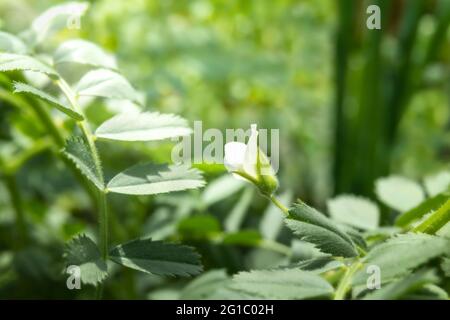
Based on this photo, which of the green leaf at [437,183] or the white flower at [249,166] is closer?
the white flower at [249,166]

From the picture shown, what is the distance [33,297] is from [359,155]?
20.0 inches

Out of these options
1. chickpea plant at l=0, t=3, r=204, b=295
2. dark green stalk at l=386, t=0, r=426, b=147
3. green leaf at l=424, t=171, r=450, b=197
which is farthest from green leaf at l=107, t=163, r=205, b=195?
dark green stalk at l=386, t=0, r=426, b=147

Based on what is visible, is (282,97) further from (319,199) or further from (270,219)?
(270,219)

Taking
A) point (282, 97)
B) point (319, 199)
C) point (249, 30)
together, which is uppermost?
point (249, 30)

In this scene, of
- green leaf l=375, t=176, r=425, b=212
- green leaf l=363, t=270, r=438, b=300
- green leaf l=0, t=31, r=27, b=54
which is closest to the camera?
green leaf l=363, t=270, r=438, b=300

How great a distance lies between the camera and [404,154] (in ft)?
3.38

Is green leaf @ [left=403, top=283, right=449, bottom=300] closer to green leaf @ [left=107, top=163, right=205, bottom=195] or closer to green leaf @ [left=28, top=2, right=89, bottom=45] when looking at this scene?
green leaf @ [left=107, top=163, right=205, bottom=195]

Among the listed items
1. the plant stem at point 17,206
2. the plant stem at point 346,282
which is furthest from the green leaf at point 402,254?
the plant stem at point 17,206

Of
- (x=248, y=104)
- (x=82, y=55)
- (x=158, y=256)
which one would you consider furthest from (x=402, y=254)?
(x=248, y=104)

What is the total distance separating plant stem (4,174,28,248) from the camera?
0.57 meters

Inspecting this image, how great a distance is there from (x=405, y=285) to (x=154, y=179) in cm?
14

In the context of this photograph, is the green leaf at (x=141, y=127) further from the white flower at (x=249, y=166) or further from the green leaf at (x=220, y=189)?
the green leaf at (x=220, y=189)

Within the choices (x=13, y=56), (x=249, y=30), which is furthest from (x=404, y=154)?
(x=13, y=56)

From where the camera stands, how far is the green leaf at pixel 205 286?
1.42 ft
